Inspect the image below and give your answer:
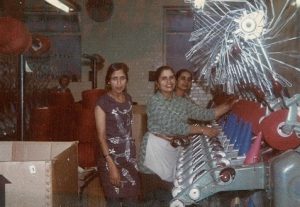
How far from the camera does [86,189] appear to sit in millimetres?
5191

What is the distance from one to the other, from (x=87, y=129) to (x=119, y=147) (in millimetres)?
1922

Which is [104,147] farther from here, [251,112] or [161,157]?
[251,112]

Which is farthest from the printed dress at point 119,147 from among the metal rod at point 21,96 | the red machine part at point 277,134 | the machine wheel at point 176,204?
the red machine part at point 277,134

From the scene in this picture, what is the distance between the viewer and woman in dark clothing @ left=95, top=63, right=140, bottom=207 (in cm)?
296

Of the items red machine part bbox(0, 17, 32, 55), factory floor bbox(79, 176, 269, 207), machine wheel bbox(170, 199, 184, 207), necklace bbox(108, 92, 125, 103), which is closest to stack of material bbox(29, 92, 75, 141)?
factory floor bbox(79, 176, 269, 207)

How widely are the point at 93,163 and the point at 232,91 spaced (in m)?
2.09

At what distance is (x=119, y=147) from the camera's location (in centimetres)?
302

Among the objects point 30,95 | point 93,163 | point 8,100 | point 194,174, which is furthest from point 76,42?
point 194,174

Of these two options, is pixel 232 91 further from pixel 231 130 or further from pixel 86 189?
pixel 86 189

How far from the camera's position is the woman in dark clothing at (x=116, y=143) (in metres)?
2.96

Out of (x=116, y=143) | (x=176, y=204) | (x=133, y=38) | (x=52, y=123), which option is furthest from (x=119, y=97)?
(x=133, y=38)

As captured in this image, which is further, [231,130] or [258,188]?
[231,130]

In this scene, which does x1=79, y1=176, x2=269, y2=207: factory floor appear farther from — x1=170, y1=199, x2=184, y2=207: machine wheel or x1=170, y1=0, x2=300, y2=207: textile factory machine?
x1=170, y1=199, x2=184, y2=207: machine wheel

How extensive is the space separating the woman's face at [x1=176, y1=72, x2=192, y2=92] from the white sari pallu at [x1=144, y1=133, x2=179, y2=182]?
34.2 inches
